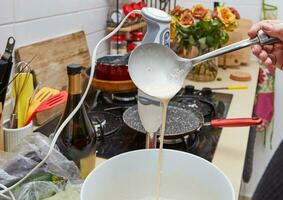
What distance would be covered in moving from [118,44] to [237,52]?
53 cm

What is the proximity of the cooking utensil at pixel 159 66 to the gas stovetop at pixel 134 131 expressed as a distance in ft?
0.63

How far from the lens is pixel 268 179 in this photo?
0.38 meters

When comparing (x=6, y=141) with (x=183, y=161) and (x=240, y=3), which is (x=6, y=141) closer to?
(x=183, y=161)

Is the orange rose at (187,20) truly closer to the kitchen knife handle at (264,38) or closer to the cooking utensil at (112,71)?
the cooking utensil at (112,71)

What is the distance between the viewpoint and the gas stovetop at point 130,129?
823mm

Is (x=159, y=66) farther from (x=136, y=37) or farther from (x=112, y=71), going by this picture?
(x=136, y=37)

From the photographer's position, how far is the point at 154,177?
63 centimetres

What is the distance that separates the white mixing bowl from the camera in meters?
0.58

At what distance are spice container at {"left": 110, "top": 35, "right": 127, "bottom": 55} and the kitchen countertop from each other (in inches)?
11.8

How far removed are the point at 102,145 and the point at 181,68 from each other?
0.27 metres

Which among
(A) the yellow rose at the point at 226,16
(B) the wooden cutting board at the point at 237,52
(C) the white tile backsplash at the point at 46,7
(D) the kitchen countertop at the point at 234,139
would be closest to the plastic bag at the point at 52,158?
(D) the kitchen countertop at the point at 234,139

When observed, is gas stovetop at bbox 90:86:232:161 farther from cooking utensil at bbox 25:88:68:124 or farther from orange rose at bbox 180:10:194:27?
orange rose at bbox 180:10:194:27

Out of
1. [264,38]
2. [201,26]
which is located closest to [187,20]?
[201,26]

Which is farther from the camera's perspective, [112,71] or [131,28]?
[131,28]
